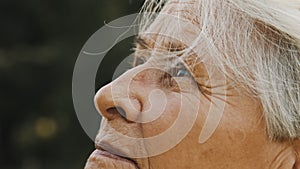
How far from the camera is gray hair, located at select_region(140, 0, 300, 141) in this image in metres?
1.74

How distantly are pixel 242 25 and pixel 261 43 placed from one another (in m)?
0.07

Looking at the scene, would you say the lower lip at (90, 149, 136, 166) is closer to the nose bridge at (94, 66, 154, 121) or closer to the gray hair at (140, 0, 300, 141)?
the nose bridge at (94, 66, 154, 121)

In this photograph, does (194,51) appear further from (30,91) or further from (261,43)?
(30,91)

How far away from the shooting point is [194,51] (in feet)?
5.93

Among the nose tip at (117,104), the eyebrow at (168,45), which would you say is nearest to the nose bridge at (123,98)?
the nose tip at (117,104)

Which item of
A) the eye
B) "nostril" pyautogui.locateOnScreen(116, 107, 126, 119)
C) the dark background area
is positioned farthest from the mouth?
the dark background area

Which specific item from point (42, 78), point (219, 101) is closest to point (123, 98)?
point (219, 101)

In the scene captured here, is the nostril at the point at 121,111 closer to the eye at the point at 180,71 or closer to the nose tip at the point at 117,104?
the nose tip at the point at 117,104

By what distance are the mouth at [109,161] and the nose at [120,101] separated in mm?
97

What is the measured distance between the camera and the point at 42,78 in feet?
21.4

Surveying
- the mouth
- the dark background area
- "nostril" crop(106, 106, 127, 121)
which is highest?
"nostril" crop(106, 106, 127, 121)

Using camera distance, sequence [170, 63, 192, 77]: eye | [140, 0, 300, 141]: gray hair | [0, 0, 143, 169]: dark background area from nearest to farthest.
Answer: [140, 0, 300, 141]: gray hair → [170, 63, 192, 77]: eye → [0, 0, 143, 169]: dark background area

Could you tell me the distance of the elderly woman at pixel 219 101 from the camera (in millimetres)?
1741

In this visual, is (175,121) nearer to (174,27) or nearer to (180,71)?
(180,71)
